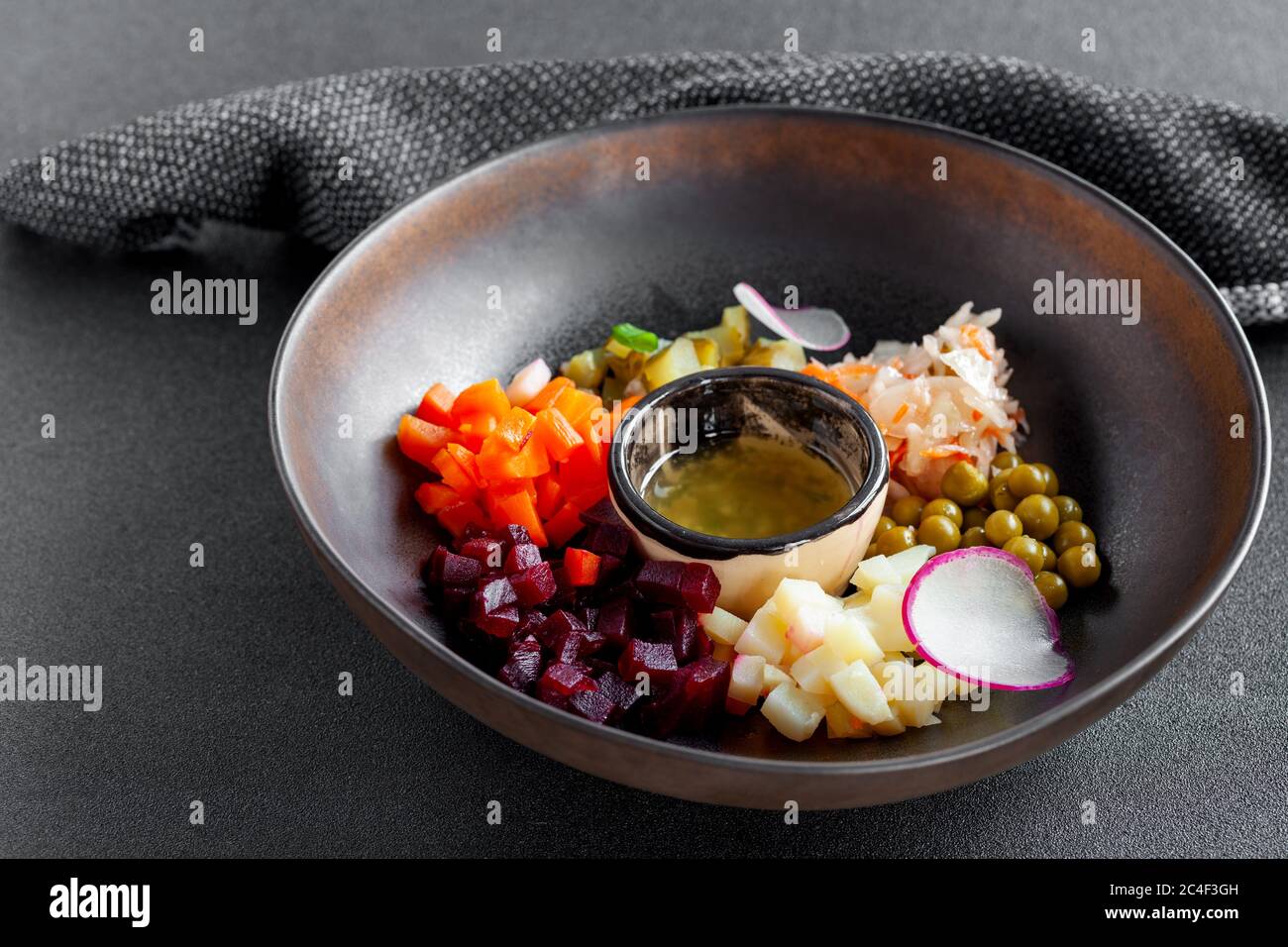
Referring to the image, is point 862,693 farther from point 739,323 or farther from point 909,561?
point 739,323

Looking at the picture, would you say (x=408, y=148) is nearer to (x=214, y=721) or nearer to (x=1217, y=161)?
(x=214, y=721)

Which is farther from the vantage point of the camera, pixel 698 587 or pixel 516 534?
pixel 516 534

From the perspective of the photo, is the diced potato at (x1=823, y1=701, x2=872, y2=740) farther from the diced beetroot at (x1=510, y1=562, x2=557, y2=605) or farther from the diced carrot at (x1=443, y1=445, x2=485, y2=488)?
the diced carrot at (x1=443, y1=445, x2=485, y2=488)

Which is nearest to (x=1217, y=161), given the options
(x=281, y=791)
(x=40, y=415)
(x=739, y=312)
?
(x=739, y=312)

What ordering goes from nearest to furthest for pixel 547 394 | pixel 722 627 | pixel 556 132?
1. pixel 722 627
2. pixel 547 394
3. pixel 556 132

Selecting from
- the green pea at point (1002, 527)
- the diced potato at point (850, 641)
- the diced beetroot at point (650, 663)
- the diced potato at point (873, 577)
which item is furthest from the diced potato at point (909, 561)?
the diced beetroot at point (650, 663)

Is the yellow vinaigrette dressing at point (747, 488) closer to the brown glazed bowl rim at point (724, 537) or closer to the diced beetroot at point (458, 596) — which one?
the brown glazed bowl rim at point (724, 537)

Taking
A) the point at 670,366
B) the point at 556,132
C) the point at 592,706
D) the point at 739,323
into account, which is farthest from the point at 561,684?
the point at 556,132

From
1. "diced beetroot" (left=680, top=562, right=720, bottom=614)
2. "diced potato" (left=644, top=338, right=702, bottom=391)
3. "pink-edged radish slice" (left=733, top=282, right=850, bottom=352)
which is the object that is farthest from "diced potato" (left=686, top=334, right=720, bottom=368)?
"diced beetroot" (left=680, top=562, right=720, bottom=614)
